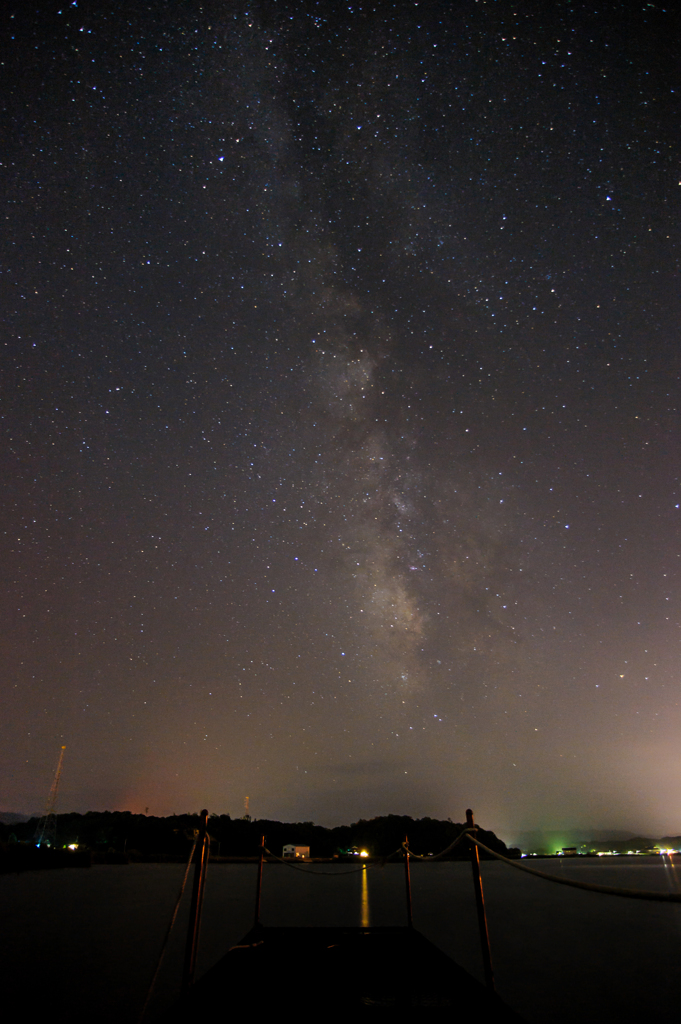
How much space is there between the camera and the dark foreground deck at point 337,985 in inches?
193

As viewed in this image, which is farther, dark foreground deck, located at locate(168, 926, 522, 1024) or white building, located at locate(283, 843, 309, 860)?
white building, located at locate(283, 843, 309, 860)

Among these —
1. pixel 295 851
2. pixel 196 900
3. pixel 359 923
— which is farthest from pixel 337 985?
pixel 295 851

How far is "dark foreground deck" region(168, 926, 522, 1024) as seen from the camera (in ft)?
16.1

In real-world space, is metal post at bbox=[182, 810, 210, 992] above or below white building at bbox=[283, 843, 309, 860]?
below

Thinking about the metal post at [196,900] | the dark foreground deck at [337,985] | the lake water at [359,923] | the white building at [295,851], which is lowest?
the lake water at [359,923]

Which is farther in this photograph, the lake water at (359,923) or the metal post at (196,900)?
the lake water at (359,923)

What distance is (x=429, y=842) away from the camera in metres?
119

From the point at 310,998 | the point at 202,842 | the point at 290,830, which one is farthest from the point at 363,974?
the point at 290,830

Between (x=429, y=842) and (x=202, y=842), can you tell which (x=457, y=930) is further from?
(x=429, y=842)

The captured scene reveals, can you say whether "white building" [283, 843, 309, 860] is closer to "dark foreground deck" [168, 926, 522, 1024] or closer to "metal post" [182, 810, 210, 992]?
"dark foreground deck" [168, 926, 522, 1024]

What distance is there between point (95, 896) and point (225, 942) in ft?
102

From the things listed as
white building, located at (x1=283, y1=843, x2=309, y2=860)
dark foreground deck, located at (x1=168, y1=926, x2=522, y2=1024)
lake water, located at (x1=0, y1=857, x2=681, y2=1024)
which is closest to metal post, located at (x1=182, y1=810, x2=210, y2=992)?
dark foreground deck, located at (x1=168, y1=926, x2=522, y2=1024)

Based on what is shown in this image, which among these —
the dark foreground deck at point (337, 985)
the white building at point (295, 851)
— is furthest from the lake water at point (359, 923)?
the white building at point (295, 851)

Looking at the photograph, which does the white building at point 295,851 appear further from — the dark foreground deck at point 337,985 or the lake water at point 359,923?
the dark foreground deck at point 337,985
